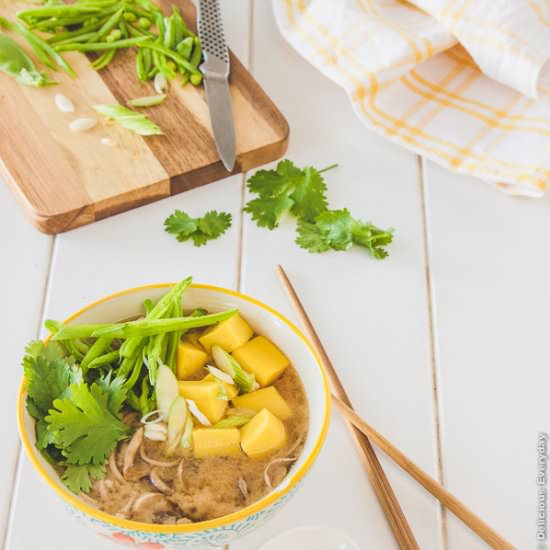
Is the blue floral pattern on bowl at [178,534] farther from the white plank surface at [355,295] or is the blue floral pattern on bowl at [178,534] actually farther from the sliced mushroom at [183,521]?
the white plank surface at [355,295]

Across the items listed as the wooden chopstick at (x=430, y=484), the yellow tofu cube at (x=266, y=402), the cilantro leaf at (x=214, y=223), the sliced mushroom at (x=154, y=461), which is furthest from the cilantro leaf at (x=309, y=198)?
the sliced mushroom at (x=154, y=461)

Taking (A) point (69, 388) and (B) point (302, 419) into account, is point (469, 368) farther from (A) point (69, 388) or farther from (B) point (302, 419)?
(A) point (69, 388)

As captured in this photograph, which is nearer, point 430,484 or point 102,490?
point 102,490

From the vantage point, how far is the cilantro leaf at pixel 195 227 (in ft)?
4.64

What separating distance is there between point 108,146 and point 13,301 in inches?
12.8

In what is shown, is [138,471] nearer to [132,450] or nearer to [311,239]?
[132,450]

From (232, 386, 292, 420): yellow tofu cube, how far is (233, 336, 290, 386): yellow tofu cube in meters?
0.02

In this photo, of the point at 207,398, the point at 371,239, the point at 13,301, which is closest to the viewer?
the point at 207,398

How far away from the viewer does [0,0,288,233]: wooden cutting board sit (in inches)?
55.7

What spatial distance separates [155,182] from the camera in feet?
4.74

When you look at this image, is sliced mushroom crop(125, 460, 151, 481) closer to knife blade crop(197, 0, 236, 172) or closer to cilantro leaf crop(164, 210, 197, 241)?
cilantro leaf crop(164, 210, 197, 241)

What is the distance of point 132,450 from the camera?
3.21ft

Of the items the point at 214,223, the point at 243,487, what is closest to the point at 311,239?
the point at 214,223

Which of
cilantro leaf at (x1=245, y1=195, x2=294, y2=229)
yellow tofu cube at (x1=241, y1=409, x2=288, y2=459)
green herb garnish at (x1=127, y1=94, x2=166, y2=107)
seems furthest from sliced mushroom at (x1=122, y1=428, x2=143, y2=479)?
green herb garnish at (x1=127, y1=94, x2=166, y2=107)
